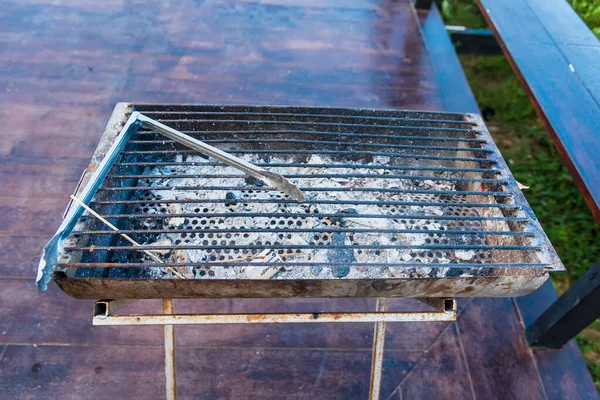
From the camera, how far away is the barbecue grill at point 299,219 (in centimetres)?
129

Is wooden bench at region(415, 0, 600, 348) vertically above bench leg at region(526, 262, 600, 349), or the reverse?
wooden bench at region(415, 0, 600, 348)

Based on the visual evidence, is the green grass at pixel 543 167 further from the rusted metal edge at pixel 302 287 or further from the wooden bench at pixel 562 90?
the rusted metal edge at pixel 302 287

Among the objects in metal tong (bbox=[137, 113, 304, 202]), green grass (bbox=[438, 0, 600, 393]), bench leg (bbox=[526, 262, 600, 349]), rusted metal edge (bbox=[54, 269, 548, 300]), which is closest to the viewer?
rusted metal edge (bbox=[54, 269, 548, 300])

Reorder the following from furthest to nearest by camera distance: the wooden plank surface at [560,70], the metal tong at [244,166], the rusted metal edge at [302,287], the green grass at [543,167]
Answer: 1. the green grass at [543,167]
2. the wooden plank surface at [560,70]
3. the metal tong at [244,166]
4. the rusted metal edge at [302,287]

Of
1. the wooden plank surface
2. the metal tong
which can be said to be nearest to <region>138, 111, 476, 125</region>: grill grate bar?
the metal tong

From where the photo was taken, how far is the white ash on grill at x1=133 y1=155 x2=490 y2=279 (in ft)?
4.77

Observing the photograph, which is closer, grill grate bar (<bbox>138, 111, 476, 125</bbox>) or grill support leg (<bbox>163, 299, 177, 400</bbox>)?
grill support leg (<bbox>163, 299, 177, 400</bbox>)

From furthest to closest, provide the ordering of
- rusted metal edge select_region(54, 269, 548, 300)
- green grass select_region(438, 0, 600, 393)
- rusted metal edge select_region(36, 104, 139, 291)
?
green grass select_region(438, 0, 600, 393) → rusted metal edge select_region(54, 269, 548, 300) → rusted metal edge select_region(36, 104, 139, 291)

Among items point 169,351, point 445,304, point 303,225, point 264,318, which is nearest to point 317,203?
point 303,225

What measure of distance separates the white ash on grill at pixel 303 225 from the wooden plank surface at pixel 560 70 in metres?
0.58

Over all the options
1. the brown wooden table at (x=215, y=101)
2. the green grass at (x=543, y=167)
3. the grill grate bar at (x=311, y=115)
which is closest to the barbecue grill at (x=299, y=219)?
the grill grate bar at (x=311, y=115)

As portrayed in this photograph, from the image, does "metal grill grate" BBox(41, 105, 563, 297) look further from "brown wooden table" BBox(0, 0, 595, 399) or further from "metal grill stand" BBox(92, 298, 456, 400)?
"brown wooden table" BBox(0, 0, 595, 399)

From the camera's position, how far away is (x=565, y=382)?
1928 millimetres

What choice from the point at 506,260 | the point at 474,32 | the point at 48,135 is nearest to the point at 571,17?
the point at 474,32
